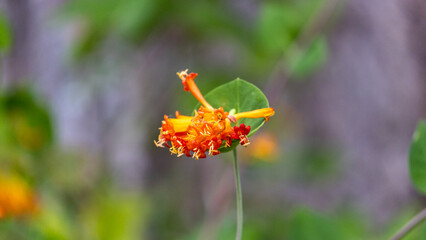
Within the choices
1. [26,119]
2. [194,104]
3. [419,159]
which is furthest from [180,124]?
[194,104]

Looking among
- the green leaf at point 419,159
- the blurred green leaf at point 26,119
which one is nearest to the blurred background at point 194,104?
the blurred green leaf at point 26,119

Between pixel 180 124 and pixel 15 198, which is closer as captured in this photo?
pixel 180 124

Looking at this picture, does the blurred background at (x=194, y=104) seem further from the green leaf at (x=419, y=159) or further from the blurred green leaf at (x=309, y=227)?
the green leaf at (x=419, y=159)

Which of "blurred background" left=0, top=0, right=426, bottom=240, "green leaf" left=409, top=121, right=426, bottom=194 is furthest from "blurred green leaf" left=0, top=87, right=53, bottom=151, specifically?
"green leaf" left=409, top=121, right=426, bottom=194

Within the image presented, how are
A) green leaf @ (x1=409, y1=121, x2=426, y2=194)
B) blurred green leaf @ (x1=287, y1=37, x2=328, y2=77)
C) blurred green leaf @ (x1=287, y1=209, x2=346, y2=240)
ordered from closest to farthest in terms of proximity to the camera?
1. green leaf @ (x1=409, y1=121, x2=426, y2=194)
2. blurred green leaf @ (x1=287, y1=209, x2=346, y2=240)
3. blurred green leaf @ (x1=287, y1=37, x2=328, y2=77)

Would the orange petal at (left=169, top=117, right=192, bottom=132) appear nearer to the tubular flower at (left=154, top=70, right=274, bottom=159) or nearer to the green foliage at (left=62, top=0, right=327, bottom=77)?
the tubular flower at (left=154, top=70, right=274, bottom=159)

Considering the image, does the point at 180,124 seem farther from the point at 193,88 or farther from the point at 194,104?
the point at 194,104

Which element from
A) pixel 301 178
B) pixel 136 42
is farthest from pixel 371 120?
pixel 136 42
